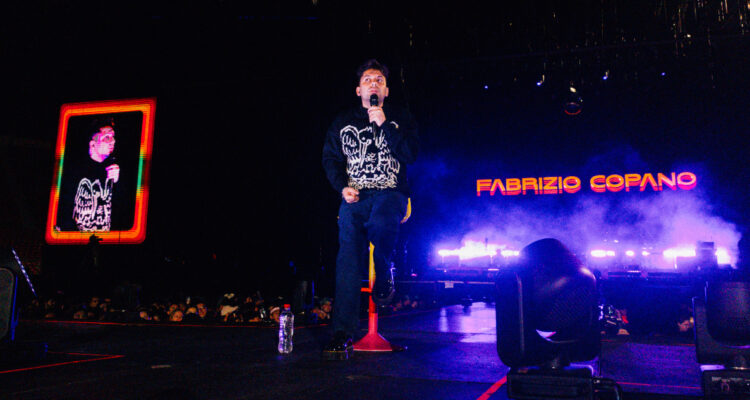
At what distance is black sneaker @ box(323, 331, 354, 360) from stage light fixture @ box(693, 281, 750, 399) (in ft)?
4.74

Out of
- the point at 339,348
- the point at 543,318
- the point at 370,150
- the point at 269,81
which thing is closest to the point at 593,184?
the point at 269,81

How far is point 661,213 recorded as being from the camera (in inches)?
563

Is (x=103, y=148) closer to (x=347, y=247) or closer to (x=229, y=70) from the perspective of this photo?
(x=229, y=70)

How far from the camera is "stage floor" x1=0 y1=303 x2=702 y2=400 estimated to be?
63.8 inches

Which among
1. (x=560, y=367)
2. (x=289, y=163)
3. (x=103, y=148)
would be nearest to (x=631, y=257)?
(x=289, y=163)

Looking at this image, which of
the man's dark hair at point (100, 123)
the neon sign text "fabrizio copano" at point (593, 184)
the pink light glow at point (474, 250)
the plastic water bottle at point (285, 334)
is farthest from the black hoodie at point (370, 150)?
the pink light glow at point (474, 250)

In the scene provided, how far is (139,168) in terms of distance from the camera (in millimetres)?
8930

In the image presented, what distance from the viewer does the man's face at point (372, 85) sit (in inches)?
111

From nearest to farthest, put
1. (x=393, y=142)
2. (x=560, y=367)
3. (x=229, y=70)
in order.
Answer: (x=560, y=367), (x=393, y=142), (x=229, y=70)

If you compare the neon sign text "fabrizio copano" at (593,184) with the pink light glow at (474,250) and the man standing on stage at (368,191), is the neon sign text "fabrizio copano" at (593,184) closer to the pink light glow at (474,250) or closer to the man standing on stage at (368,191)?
the pink light glow at (474,250)

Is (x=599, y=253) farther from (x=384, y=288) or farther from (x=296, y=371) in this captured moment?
(x=296, y=371)

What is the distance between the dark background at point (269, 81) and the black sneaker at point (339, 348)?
5312 millimetres

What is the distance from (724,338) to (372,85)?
2.00 metres

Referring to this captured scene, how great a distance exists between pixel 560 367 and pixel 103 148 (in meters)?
9.84
